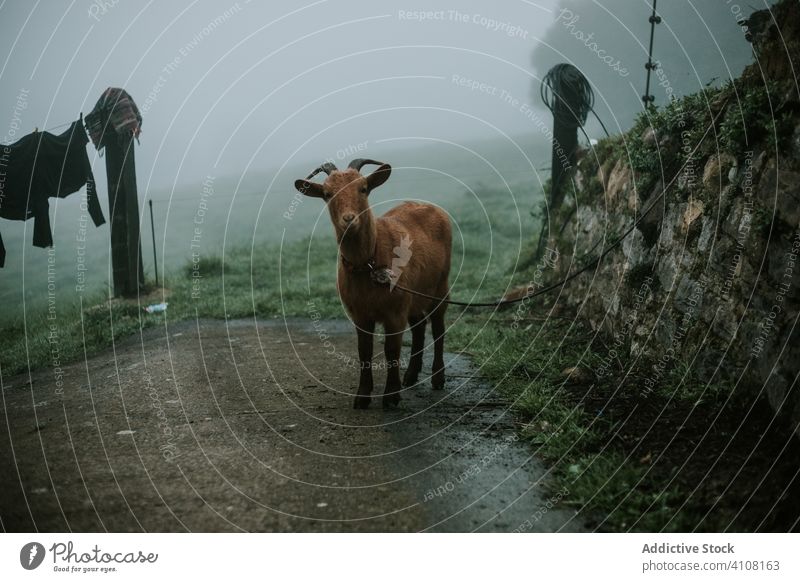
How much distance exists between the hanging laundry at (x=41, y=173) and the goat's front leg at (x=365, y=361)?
4.63m

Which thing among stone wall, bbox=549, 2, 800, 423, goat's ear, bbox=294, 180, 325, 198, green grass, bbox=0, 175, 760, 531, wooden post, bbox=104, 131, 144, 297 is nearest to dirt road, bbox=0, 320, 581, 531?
green grass, bbox=0, 175, 760, 531

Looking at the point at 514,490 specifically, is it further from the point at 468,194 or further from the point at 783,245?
the point at 468,194

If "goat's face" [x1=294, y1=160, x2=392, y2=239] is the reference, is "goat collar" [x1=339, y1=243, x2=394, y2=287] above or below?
below

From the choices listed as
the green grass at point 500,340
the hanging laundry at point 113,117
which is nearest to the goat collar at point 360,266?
the green grass at point 500,340

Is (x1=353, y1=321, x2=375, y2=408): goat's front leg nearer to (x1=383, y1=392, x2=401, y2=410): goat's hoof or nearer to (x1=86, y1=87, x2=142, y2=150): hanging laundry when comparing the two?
(x1=383, y1=392, x2=401, y2=410): goat's hoof

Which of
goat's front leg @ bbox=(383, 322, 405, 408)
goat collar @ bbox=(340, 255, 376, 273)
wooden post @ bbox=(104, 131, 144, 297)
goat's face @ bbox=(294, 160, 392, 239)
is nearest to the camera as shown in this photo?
goat's face @ bbox=(294, 160, 392, 239)

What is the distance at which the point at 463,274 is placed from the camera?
12.3 meters

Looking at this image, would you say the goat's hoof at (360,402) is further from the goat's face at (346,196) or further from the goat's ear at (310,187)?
the goat's ear at (310,187)

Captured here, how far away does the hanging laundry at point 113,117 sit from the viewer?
344 inches

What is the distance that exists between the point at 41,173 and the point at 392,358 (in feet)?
19.2

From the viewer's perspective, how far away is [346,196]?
483 centimetres

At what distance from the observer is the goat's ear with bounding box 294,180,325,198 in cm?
517

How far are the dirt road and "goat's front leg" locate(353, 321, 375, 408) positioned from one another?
0.48 ft
